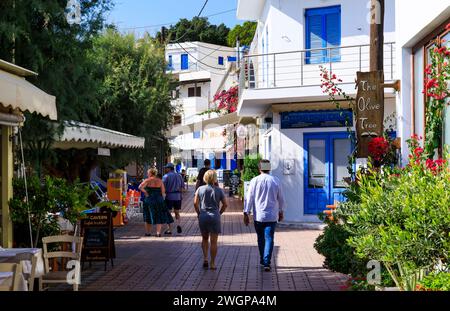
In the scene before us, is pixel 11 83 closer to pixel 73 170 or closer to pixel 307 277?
pixel 307 277

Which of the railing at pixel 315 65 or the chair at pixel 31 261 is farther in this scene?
the railing at pixel 315 65

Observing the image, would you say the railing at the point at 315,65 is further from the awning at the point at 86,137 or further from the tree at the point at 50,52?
the tree at the point at 50,52

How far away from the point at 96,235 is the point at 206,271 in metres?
2.09

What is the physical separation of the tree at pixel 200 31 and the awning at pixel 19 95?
35.6 m

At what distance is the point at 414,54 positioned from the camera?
32.4ft

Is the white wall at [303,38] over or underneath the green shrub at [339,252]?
over

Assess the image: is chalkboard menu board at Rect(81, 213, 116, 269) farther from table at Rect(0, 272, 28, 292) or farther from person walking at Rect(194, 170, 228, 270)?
table at Rect(0, 272, 28, 292)

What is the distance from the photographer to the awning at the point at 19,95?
6891mm

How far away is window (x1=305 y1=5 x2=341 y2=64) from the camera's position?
60.7ft

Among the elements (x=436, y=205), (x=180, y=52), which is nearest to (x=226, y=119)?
(x=436, y=205)

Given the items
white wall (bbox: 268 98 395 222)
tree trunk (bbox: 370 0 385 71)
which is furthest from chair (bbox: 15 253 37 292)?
white wall (bbox: 268 98 395 222)

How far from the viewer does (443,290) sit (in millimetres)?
4867

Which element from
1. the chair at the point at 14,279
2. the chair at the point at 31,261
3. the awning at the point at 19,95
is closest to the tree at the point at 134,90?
the awning at the point at 19,95
